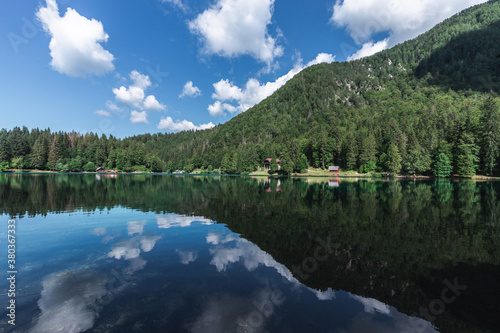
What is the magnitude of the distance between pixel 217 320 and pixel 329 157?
434 feet

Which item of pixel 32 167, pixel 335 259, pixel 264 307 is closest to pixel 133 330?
pixel 264 307

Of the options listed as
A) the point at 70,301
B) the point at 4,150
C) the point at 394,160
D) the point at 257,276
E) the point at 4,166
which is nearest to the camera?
the point at 70,301

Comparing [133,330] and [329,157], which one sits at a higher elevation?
[329,157]

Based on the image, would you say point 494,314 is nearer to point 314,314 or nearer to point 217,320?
point 314,314

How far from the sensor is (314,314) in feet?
25.1

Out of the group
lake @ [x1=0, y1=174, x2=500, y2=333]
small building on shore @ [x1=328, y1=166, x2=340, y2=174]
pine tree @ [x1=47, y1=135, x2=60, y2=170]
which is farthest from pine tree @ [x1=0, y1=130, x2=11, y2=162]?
small building on shore @ [x1=328, y1=166, x2=340, y2=174]

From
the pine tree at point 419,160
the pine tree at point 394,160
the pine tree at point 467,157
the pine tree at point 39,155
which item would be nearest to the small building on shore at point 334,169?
the pine tree at point 394,160

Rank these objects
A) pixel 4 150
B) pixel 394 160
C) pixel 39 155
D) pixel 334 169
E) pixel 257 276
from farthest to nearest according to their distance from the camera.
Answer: pixel 39 155 → pixel 4 150 → pixel 334 169 → pixel 394 160 → pixel 257 276

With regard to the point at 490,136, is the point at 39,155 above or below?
below

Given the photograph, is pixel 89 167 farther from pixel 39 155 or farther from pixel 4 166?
pixel 4 166

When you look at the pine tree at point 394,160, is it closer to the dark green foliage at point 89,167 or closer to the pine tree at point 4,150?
the dark green foliage at point 89,167

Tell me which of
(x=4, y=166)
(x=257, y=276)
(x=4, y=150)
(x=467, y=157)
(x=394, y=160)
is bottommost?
(x=257, y=276)

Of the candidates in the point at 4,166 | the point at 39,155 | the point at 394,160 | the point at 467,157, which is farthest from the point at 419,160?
the point at 4,166

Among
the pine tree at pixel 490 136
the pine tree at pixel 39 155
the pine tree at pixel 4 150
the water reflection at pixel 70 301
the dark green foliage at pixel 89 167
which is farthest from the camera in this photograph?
the dark green foliage at pixel 89 167
